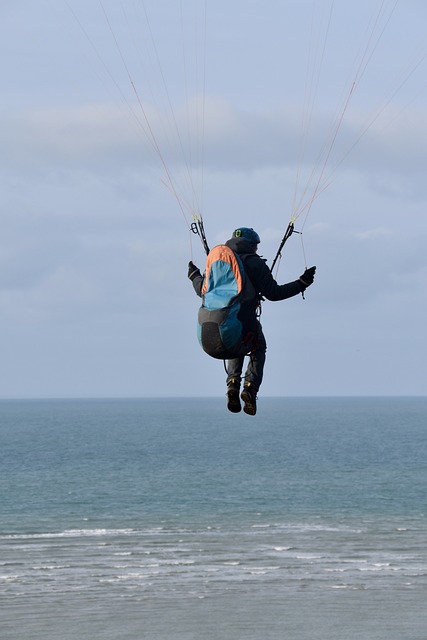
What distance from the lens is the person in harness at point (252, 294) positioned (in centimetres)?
1459

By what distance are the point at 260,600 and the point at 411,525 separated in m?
26.4

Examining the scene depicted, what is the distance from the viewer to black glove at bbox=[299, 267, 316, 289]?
1452cm

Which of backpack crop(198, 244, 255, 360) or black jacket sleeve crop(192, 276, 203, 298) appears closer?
backpack crop(198, 244, 255, 360)

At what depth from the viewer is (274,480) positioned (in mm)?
119812

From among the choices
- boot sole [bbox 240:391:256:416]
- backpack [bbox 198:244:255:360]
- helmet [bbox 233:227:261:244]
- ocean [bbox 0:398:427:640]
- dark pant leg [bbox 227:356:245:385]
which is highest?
helmet [bbox 233:227:261:244]

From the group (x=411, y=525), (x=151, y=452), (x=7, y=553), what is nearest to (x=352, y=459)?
(x=151, y=452)

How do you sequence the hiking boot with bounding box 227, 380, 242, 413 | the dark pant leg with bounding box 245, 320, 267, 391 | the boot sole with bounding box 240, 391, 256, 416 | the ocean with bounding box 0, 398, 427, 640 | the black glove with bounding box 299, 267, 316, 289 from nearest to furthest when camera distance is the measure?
the black glove with bounding box 299, 267, 316, 289, the hiking boot with bounding box 227, 380, 242, 413, the boot sole with bounding box 240, 391, 256, 416, the dark pant leg with bounding box 245, 320, 267, 391, the ocean with bounding box 0, 398, 427, 640

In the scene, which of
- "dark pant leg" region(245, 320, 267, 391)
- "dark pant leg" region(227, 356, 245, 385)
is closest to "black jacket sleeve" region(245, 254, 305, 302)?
"dark pant leg" region(245, 320, 267, 391)

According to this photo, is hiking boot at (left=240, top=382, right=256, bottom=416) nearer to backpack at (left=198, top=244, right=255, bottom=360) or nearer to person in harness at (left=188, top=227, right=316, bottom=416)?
person in harness at (left=188, top=227, right=316, bottom=416)

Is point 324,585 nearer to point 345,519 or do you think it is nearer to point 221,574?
point 221,574

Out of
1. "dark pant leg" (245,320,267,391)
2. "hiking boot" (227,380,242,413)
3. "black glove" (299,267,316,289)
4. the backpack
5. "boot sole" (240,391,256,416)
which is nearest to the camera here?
the backpack

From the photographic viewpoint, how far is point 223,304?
568 inches

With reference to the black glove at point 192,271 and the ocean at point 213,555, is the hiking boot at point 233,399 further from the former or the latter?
the ocean at point 213,555

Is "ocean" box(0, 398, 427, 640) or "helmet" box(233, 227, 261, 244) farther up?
"helmet" box(233, 227, 261, 244)
